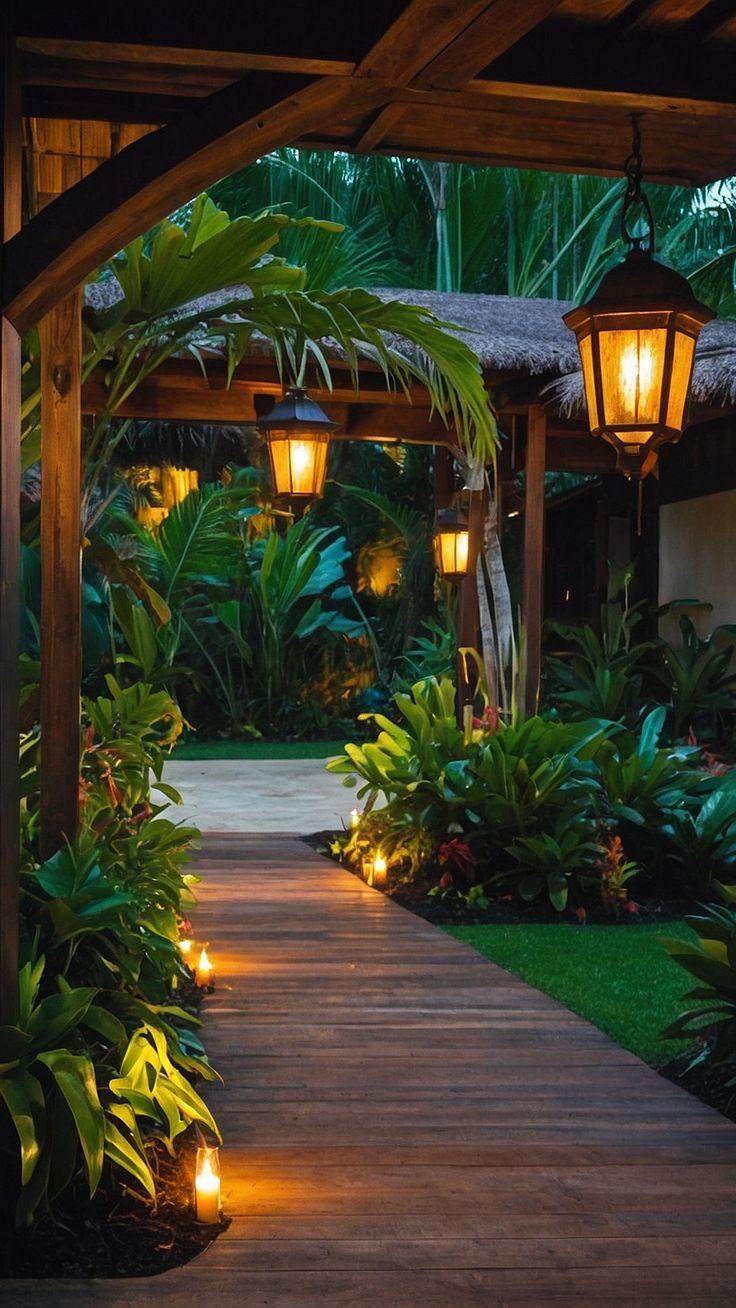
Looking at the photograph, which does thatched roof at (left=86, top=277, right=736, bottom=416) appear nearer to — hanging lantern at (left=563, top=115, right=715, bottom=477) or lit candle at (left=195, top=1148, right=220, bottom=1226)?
hanging lantern at (left=563, top=115, right=715, bottom=477)

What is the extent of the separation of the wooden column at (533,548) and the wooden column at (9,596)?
6.06m

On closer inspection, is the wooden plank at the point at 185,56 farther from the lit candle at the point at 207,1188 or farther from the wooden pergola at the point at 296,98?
the lit candle at the point at 207,1188

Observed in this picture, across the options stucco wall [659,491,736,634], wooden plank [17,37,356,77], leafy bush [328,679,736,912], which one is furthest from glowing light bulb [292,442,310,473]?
stucco wall [659,491,736,634]

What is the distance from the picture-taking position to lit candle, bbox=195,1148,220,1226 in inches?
113

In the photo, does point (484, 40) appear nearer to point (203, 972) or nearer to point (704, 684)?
point (203, 972)

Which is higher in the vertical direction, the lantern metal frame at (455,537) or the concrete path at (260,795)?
the lantern metal frame at (455,537)

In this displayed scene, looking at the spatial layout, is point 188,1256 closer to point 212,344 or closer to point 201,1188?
point 201,1188

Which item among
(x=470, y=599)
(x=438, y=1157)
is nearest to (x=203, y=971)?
(x=438, y=1157)

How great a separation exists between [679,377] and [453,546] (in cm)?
507

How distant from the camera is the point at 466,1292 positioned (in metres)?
2.62

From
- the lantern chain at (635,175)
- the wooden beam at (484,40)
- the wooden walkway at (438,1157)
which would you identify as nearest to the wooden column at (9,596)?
the wooden walkway at (438,1157)

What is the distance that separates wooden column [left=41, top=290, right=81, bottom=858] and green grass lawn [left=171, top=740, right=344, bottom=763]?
10098mm

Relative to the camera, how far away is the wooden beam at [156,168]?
2.66 meters

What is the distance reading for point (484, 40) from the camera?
2.56m
